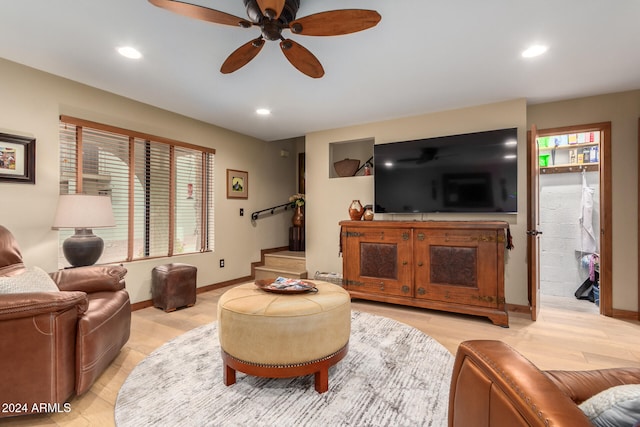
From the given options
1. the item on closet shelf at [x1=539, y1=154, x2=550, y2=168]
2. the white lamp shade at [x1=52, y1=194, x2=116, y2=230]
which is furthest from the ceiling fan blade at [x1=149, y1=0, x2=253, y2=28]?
the item on closet shelf at [x1=539, y1=154, x2=550, y2=168]

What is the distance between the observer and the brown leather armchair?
629mm

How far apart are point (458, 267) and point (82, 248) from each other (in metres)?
3.61

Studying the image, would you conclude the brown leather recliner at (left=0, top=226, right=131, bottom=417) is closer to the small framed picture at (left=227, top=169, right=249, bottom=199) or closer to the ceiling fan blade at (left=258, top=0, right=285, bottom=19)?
the ceiling fan blade at (left=258, top=0, right=285, bottom=19)

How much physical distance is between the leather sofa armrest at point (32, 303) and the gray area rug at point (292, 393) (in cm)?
65

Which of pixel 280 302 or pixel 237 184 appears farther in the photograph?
pixel 237 184

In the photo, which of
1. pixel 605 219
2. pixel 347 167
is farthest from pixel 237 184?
pixel 605 219

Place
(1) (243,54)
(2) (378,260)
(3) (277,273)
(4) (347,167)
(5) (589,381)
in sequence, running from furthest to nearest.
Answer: (3) (277,273)
(4) (347,167)
(2) (378,260)
(1) (243,54)
(5) (589,381)

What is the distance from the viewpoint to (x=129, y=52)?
233 centimetres

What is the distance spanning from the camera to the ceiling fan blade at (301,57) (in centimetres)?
181

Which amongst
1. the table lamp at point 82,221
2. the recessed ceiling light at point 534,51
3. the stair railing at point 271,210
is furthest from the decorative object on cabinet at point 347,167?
the table lamp at point 82,221

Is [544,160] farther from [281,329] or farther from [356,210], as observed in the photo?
[281,329]

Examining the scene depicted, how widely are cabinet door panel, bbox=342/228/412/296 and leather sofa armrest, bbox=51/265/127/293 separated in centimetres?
244

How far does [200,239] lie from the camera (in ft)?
13.8

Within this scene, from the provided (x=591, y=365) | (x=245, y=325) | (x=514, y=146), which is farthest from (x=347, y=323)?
(x=514, y=146)
